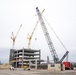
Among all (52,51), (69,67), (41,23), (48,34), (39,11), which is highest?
(39,11)

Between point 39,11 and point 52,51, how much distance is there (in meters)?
41.5

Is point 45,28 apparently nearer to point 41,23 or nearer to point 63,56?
point 41,23

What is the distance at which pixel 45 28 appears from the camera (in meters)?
179

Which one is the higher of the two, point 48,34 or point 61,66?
point 48,34

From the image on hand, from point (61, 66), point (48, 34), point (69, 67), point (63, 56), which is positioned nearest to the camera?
point (61, 66)

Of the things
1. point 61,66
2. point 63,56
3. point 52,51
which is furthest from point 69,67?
point 63,56

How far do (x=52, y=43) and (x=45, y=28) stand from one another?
54.0 ft

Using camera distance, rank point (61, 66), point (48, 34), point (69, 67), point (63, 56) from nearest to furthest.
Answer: point (61, 66)
point (69, 67)
point (48, 34)
point (63, 56)

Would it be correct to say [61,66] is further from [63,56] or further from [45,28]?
[63,56]

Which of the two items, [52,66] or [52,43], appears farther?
[52,43]

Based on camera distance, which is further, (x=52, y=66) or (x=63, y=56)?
(x=63, y=56)

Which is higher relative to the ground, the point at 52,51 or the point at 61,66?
the point at 52,51

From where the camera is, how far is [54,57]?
620 feet

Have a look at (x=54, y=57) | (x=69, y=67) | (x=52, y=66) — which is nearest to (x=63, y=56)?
(x=54, y=57)
